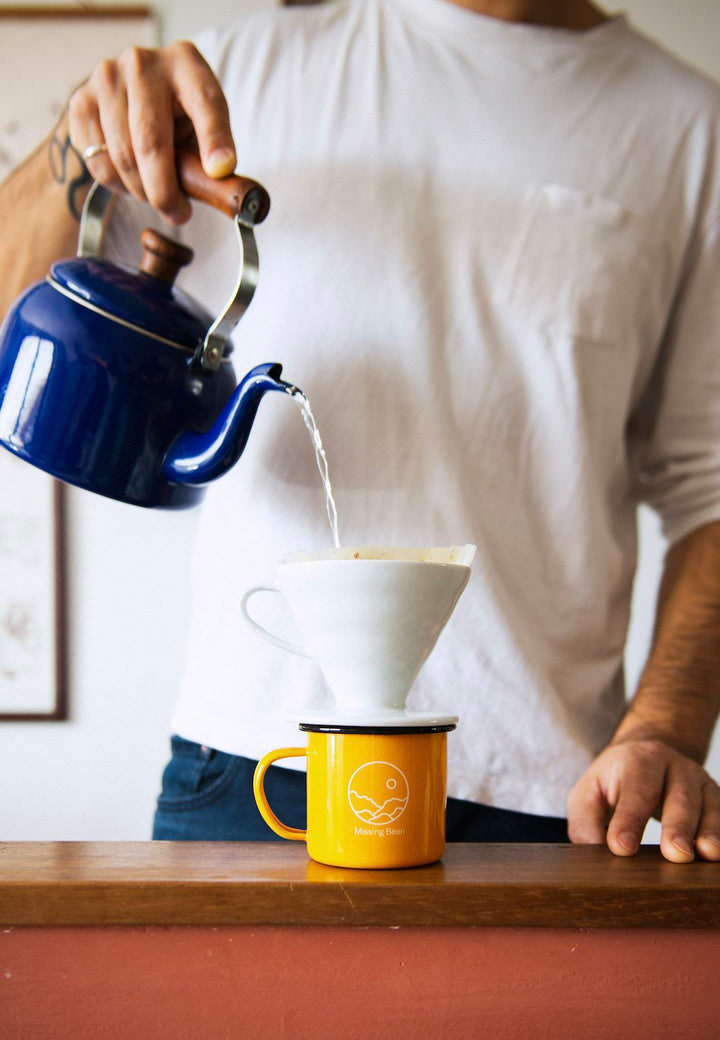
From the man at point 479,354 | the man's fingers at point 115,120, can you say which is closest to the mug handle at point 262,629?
the man at point 479,354

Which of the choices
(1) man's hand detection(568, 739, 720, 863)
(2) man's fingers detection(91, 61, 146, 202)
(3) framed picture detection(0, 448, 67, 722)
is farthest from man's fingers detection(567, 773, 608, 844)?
(3) framed picture detection(0, 448, 67, 722)

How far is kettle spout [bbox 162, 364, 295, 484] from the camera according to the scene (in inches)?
28.1

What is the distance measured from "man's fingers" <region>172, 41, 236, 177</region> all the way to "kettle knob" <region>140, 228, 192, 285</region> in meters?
0.08

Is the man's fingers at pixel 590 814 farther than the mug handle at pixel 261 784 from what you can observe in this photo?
Yes

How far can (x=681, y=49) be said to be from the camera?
2.14 meters

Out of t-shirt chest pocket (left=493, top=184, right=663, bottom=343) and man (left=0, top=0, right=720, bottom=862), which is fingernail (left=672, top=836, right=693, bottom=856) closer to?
man (left=0, top=0, right=720, bottom=862)

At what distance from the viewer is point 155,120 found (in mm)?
773

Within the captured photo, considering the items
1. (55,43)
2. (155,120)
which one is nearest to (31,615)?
(55,43)

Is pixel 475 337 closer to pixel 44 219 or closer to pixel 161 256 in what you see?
A: pixel 161 256

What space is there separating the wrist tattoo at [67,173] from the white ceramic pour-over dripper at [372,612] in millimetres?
543

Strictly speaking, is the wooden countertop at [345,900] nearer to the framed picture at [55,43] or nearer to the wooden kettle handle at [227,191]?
the wooden kettle handle at [227,191]

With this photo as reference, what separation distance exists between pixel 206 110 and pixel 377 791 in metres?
0.52

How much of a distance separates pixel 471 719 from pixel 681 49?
1803 millimetres

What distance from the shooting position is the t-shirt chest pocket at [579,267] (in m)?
1.02
